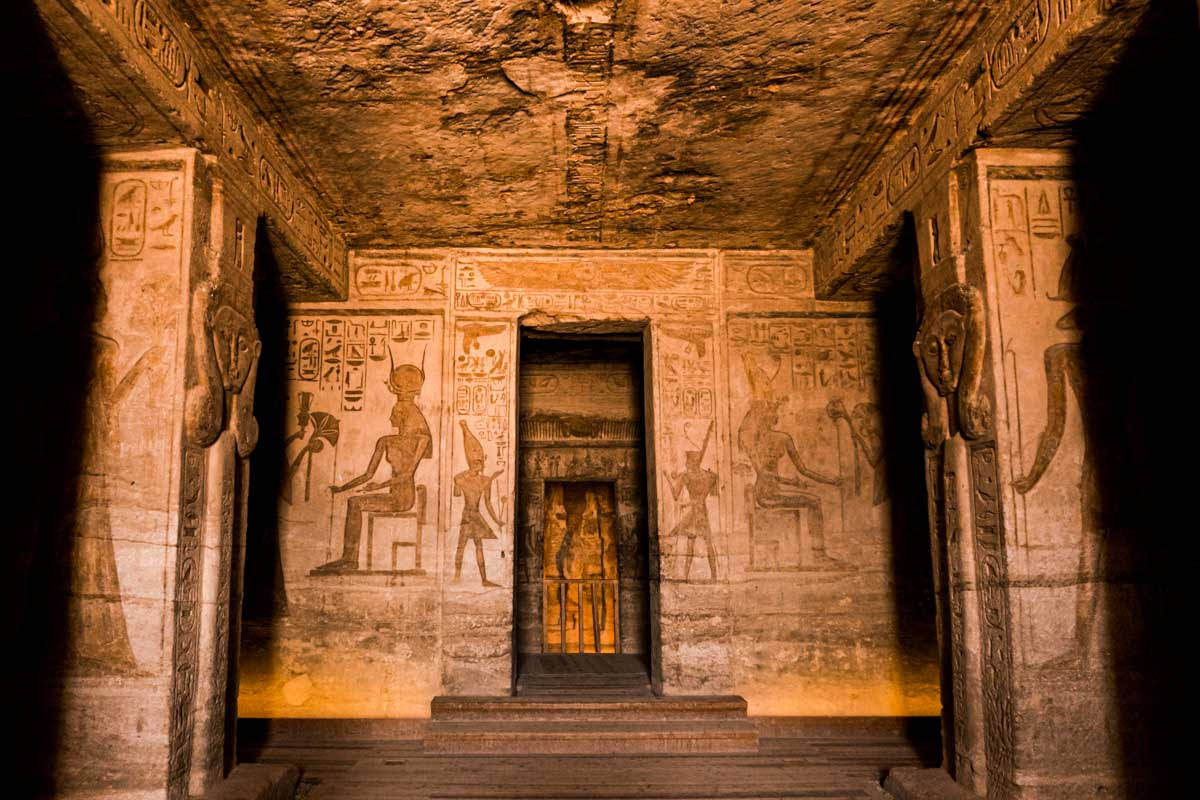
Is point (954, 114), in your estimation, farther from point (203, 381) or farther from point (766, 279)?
point (203, 381)

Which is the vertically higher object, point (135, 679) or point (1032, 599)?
point (1032, 599)

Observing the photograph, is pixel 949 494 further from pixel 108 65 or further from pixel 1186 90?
pixel 108 65

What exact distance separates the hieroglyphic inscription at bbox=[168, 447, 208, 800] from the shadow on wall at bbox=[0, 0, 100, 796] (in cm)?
44

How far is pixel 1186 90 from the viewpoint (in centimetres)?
351

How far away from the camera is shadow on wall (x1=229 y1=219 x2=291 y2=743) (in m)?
6.13

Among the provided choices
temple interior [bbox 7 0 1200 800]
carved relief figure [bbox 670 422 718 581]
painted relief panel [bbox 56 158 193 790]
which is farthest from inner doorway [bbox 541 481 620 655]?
painted relief panel [bbox 56 158 193 790]

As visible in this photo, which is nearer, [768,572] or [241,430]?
[241,430]

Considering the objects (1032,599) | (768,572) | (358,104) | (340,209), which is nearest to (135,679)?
(358,104)

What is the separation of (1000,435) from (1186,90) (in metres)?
1.62

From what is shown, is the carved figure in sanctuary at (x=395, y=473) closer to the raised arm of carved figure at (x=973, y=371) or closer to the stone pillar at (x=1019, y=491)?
the stone pillar at (x=1019, y=491)

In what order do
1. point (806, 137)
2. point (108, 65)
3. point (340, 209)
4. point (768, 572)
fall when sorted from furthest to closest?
1. point (768, 572)
2. point (340, 209)
3. point (806, 137)
4. point (108, 65)

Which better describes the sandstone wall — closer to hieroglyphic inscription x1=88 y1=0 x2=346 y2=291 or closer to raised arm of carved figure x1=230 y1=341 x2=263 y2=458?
hieroglyphic inscription x1=88 y1=0 x2=346 y2=291

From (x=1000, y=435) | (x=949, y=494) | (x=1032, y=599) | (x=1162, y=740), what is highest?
(x=1000, y=435)

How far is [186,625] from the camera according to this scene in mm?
3674
